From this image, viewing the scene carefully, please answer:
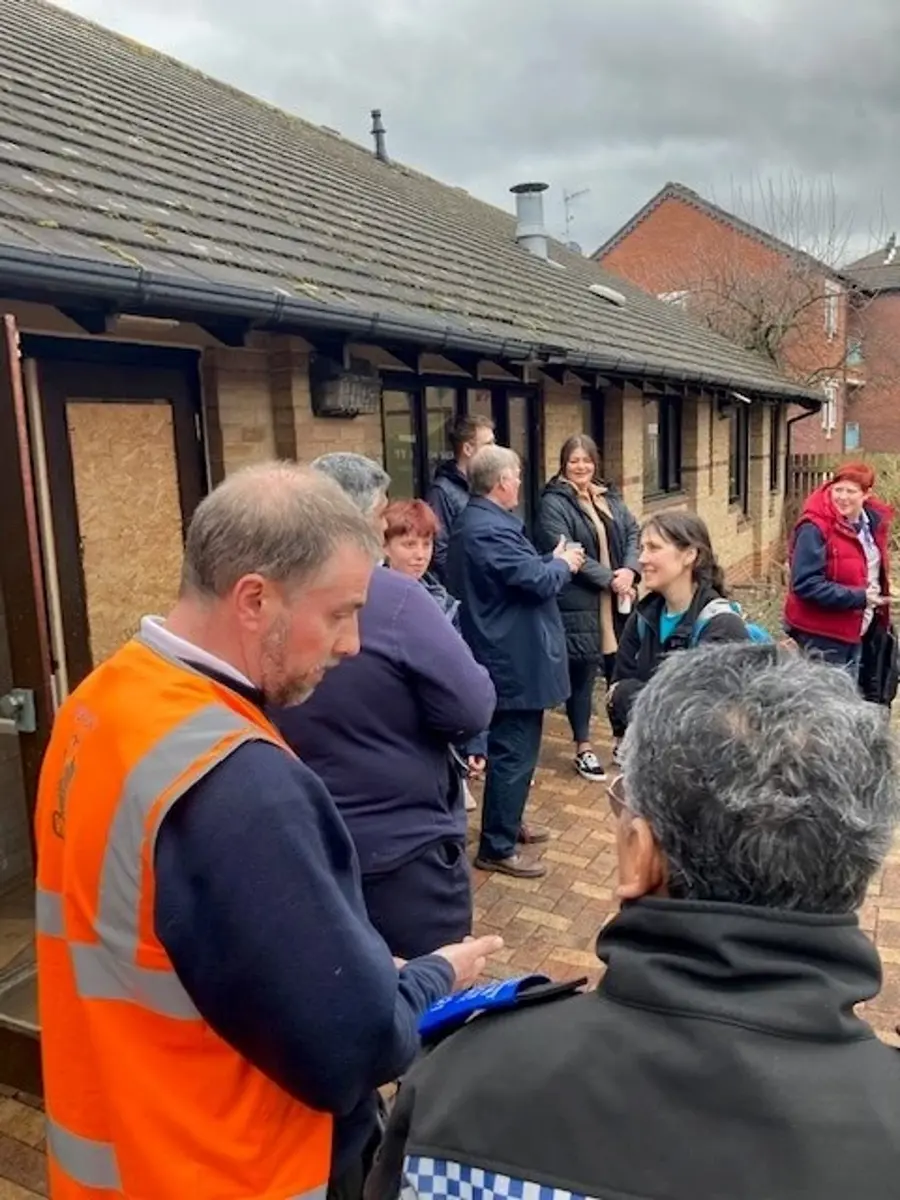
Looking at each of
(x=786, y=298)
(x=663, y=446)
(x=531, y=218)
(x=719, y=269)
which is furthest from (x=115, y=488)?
(x=719, y=269)

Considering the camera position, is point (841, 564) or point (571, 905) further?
point (841, 564)

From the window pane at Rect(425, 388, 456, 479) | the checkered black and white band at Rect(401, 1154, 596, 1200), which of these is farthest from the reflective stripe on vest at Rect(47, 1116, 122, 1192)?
the window pane at Rect(425, 388, 456, 479)

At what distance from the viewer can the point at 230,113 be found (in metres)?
9.30

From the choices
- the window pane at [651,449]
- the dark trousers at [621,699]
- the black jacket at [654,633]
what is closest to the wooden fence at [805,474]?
the window pane at [651,449]

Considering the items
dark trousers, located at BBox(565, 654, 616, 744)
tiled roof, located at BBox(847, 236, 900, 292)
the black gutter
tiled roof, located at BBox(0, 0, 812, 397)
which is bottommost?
dark trousers, located at BBox(565, 654, 616, 744)

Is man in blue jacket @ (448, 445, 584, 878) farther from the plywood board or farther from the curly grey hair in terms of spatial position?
the curly grey hair

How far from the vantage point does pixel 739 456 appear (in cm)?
1489

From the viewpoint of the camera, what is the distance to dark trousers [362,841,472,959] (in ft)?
7.84

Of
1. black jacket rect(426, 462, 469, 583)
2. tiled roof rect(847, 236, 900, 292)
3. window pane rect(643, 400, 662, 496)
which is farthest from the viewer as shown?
tiled roof rect(847, 236, 900, 292)

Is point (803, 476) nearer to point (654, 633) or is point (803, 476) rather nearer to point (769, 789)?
point (654, 633)

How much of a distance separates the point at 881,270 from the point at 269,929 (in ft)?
152

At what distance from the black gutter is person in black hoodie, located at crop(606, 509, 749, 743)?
6.25ft

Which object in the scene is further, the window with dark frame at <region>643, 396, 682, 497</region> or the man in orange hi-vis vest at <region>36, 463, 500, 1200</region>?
the window with dark frame at <region>643, 396, 682, 497</region>

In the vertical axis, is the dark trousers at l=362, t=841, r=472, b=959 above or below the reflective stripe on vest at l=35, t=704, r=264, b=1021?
below
